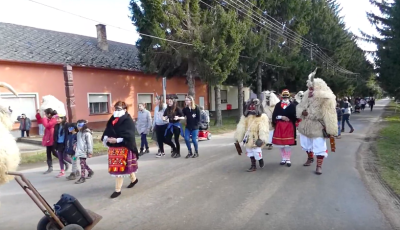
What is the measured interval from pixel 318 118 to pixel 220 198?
122 inches

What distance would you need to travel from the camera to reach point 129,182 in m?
6.27

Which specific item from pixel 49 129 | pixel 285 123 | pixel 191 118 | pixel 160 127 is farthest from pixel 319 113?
pixel 49 129

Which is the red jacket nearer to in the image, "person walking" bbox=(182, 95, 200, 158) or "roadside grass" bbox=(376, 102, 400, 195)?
"person walking" bbox=(182, 95, 200, 158)

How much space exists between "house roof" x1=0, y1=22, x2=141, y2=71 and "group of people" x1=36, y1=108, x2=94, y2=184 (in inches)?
379

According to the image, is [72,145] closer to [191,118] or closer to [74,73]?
[191,118]

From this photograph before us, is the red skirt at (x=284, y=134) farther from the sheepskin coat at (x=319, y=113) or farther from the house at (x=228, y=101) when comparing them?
the house at (x=228, y=101)

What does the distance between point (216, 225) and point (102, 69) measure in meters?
16.8

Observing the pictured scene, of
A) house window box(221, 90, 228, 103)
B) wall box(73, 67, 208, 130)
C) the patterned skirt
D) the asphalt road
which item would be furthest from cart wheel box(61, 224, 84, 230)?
house window box(221, 90, 228, 103)

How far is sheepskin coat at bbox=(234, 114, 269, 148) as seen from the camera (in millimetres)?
6748

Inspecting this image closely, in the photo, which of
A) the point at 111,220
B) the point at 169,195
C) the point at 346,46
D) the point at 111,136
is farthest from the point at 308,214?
the point at 346,46

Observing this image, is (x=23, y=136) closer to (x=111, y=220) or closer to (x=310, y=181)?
(x=111, y=220)

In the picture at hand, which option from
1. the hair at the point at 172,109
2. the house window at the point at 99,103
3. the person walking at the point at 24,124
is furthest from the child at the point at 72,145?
the house window at the point at 99,103

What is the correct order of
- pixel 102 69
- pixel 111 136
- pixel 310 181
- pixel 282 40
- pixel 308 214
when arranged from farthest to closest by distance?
pixel 282 40, pixel 102 69, pixel 310 181, pixel 111 136, pixel 308 214

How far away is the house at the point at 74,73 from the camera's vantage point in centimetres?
1509
